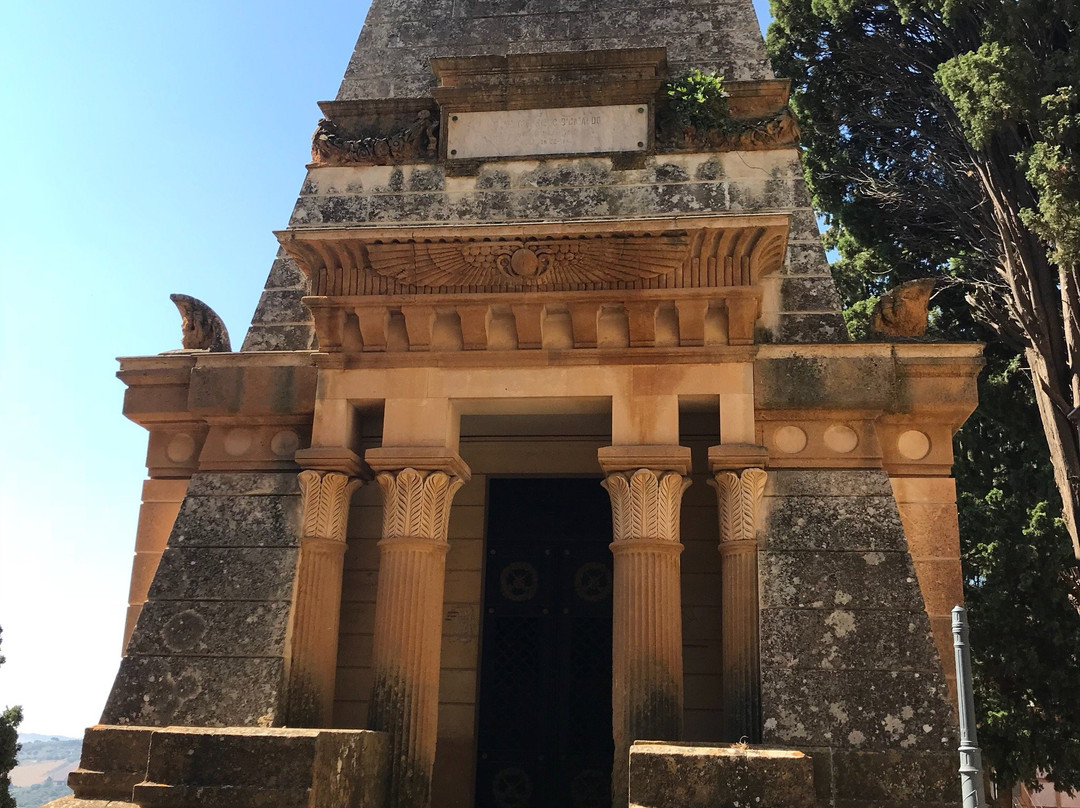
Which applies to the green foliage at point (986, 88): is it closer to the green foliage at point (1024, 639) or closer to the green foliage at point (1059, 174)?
the green foliage at point (1059, 174)

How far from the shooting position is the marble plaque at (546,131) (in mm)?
10383

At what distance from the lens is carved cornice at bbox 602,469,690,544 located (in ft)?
28.6

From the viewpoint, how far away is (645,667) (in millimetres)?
8398

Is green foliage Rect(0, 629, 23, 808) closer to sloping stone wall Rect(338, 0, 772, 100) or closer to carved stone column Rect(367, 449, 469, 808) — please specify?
carved stone column Rect(367, 449, 469, 808)

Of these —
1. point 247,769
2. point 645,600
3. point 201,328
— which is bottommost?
point 247,769

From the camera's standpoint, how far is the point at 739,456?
882cm

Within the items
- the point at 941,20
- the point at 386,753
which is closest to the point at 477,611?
the point at 386,753

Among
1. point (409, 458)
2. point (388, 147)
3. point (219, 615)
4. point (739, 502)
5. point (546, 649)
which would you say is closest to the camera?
point (739, 502)

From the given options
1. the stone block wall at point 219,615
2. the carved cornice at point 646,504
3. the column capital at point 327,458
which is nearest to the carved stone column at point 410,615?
the column capital at point 327,458

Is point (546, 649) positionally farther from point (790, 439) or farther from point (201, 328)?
point (201, 328)

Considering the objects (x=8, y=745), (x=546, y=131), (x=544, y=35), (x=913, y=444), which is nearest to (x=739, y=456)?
(x=913, y=444)

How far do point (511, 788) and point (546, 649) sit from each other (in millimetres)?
1289

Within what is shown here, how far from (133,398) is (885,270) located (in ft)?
44.8

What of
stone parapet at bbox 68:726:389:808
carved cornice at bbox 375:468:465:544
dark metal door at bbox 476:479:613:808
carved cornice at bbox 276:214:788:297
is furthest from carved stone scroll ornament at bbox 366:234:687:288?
stone parapet at bbox 68:726:389:808
